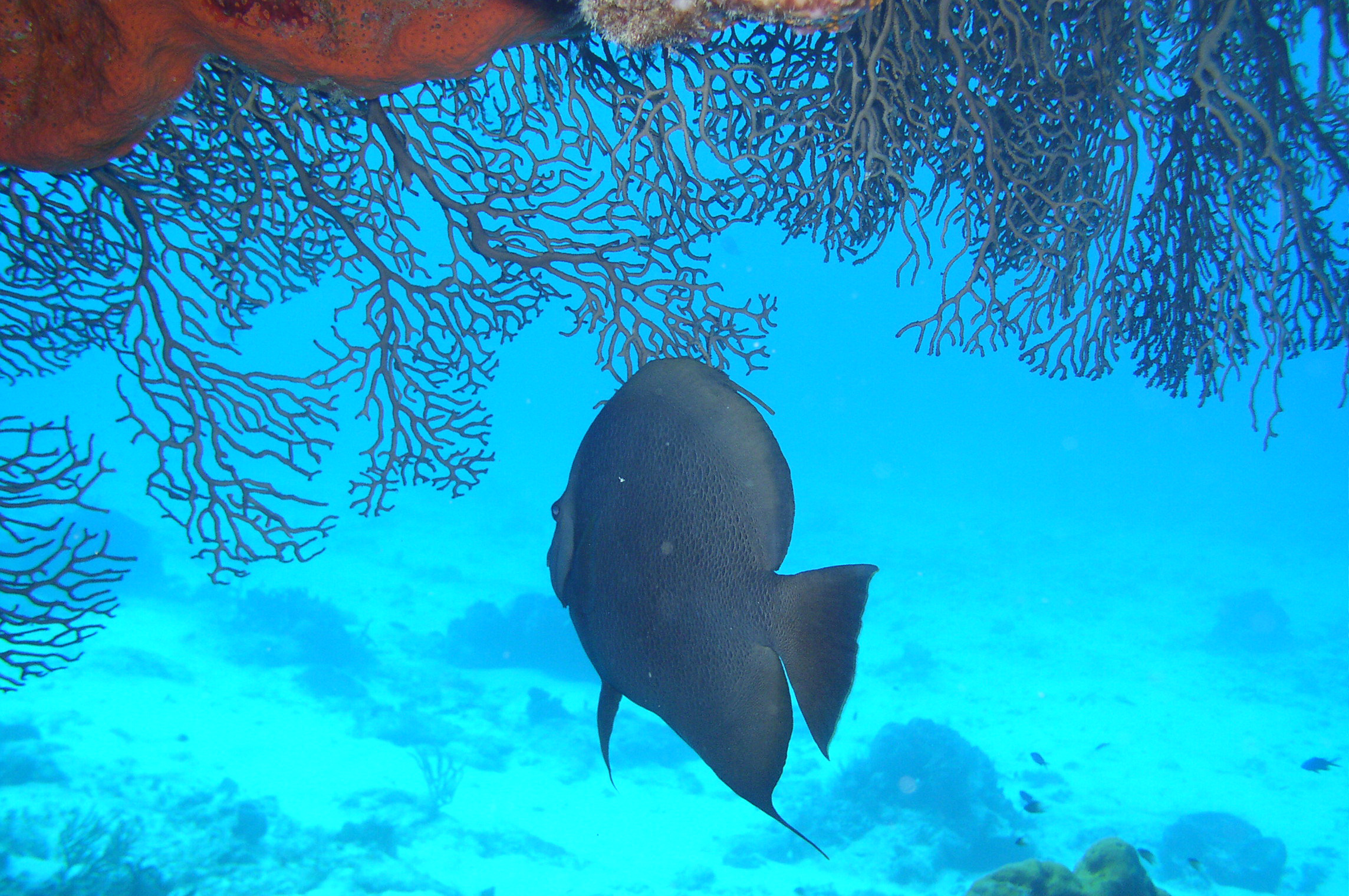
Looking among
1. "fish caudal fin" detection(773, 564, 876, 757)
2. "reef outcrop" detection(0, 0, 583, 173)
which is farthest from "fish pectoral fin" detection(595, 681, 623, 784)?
"reef outcrop" detection(0, 0, 583, 173)

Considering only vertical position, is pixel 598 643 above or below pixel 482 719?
below

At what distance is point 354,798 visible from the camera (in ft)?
33.5

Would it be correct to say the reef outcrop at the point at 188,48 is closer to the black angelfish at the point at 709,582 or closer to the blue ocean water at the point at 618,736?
the black angelfish at the point at 709,582

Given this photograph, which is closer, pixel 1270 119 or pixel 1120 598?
pixel 1270 119

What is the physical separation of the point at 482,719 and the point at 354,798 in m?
3.06

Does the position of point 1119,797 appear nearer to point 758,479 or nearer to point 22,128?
point 758,479

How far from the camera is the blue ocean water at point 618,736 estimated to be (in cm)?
915

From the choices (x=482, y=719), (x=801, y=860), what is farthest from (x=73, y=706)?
(x=801, y=860)

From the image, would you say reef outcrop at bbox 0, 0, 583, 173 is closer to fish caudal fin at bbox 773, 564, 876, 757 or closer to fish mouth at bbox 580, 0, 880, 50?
fish mouth at bbox 580, 0, 880, 50

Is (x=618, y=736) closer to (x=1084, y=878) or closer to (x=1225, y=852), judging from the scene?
(x=1084, y=878)

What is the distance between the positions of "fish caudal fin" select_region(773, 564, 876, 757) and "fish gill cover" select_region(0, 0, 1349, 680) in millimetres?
2031

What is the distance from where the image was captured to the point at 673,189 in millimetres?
3525

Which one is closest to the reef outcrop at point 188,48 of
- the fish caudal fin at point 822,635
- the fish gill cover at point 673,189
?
the fish gill cover at point 673,189

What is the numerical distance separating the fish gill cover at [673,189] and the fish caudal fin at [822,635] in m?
2.03
